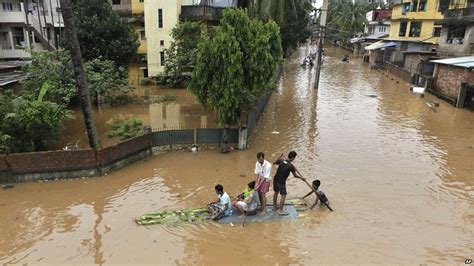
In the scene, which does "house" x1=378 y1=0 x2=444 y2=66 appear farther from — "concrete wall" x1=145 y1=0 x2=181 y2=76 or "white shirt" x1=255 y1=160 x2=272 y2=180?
"white shirt" x1=255 y1=160 x2=272 y2=180

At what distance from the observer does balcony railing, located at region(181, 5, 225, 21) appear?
28359 millimetres

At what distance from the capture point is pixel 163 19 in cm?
2816

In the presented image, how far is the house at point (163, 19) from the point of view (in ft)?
91.6

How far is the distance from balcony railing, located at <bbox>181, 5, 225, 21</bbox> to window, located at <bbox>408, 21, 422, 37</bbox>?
93.3 ft

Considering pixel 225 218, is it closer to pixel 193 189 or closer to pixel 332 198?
pixel 193 189

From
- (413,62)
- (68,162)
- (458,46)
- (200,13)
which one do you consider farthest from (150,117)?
(458,46)

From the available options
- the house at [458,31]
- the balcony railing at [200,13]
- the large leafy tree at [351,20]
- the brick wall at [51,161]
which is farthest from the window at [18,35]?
the large leafy tree at [351,20]

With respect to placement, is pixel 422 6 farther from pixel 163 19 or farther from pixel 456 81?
pixel 163 19

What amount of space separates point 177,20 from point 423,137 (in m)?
20.1

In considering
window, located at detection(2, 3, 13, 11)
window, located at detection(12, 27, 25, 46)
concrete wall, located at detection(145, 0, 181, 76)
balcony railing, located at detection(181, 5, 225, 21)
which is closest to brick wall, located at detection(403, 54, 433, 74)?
balcony railing, located at detection(181, 5, 225, 21)

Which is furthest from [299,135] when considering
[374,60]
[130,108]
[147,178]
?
[374,60]

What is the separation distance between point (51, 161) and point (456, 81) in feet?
85.5

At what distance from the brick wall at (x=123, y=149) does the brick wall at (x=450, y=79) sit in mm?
21374

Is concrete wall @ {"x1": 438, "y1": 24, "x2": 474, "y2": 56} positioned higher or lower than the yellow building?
lower
